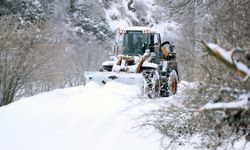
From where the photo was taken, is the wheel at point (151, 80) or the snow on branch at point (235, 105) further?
the wheel at point (151, 80)

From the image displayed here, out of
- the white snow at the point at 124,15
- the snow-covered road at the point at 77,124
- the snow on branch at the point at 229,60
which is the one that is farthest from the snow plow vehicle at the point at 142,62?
the white snow at the point at 124,15

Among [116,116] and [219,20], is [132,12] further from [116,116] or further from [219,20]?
[219,20]

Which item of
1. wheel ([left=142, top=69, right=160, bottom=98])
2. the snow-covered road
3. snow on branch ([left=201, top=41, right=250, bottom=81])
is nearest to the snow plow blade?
wheel ([left=142, top=69, right=160, bottom=98])

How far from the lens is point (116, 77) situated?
13.9 meters

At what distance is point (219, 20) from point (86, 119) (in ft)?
14.1

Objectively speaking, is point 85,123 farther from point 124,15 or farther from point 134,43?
point 124,15

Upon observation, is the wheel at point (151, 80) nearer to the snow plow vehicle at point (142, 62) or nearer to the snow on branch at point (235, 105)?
the snow plow vehicle at point (142, 62)

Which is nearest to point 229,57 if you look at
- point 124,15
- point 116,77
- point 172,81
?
point 116,77

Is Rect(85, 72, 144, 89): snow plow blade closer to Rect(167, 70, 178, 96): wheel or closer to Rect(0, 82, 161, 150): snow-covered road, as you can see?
Rect(0, 82, 161, 150): snow-covered road

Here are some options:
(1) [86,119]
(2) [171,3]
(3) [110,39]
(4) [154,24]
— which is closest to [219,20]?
(2) [171,3]

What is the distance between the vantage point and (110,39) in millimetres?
38219

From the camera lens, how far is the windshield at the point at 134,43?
53.4 ft

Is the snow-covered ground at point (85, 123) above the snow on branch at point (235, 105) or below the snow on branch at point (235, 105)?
below

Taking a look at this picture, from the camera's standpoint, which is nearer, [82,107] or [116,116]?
[116,116]
